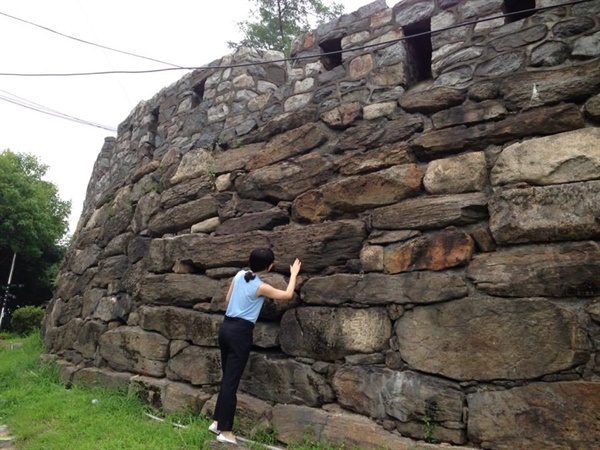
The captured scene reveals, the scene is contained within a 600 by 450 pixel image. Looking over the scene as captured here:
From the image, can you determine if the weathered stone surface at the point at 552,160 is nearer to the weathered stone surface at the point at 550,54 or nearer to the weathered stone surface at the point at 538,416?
the weathered stone surface at the point at 550,54

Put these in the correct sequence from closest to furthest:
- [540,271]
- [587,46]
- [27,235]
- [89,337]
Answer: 1. [540,271]
2. [587,46]
3. [89,337]
4. [27,235]

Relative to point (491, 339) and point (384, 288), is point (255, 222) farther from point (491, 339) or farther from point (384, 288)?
point (491, 339)

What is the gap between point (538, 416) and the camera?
2.33 meters

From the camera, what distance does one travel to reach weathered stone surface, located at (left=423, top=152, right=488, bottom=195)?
2830 mm

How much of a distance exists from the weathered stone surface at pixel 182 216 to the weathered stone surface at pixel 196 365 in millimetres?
1186

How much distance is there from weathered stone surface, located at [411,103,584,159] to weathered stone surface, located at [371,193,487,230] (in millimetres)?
341

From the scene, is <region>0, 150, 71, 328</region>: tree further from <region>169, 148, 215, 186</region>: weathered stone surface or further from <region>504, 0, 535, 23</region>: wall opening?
<region>504, 0, 535, 23</region>: wall opening

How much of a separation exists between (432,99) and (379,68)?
577 mm

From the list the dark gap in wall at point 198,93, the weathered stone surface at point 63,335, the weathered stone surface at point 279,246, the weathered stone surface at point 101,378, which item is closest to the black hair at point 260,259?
the weathered stone surface at point 279,246

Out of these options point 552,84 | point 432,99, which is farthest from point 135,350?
point 552,84

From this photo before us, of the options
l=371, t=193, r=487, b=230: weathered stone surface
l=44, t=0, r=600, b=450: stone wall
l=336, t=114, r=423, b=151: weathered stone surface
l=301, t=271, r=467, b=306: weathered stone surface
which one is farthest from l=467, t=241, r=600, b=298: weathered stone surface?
l=336, t=114, r=423, b=151: weathered stone surface

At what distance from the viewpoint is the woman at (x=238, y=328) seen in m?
3.02

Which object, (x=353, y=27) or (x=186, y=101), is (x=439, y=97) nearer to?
(x=353, y=27)

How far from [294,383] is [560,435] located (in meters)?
1.62
